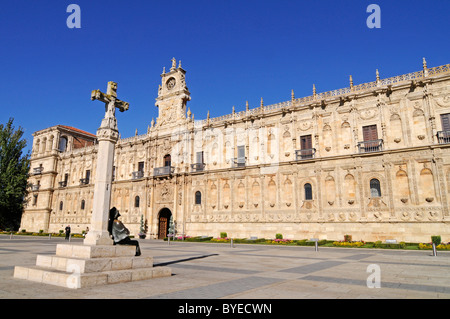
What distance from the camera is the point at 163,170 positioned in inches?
1483

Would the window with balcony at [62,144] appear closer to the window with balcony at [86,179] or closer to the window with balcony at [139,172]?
the window with balcony at [86,179]

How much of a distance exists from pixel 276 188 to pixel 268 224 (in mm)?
3539

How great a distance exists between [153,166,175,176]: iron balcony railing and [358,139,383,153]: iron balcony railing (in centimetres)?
2095

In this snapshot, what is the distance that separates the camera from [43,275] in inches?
316

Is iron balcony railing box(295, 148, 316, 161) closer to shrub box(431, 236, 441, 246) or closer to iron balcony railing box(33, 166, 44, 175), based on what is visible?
shrub box(431, 236, 441, 246)

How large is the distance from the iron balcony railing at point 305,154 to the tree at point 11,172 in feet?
140

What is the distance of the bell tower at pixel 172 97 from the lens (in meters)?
38.1

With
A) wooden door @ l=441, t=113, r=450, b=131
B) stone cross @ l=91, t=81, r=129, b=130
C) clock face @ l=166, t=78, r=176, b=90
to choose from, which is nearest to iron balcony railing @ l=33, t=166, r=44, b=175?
clock face @ l=166, t=78, r=176, b=90

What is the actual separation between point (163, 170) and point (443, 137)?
28.3 metres

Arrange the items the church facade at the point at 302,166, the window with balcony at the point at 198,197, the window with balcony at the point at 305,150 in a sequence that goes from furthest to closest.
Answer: the window with balcony at the point at 198,197
the window with balcony at the point at 305,150
the church facade at the point at 302,166

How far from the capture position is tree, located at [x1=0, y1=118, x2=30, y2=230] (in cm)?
4634

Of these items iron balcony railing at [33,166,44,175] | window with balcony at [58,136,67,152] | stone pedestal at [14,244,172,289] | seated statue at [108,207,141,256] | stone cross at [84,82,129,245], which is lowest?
stone pedestal at [14,244,172,289]

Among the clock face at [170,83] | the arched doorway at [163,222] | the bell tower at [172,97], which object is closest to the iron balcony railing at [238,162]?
the bell tower at [172,97]

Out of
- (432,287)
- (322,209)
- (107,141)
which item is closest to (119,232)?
(107,141)
